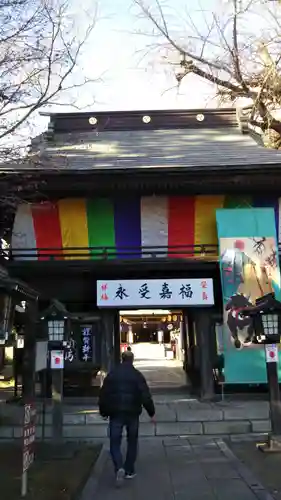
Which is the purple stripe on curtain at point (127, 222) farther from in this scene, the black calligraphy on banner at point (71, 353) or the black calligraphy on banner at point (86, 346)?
the black calligraphy on banner at point (71, 353)

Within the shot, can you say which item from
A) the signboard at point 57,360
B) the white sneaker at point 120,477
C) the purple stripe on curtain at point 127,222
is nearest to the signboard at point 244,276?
the purple stripe on curtain at point 127,222

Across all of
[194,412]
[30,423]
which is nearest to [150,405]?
[30,423]

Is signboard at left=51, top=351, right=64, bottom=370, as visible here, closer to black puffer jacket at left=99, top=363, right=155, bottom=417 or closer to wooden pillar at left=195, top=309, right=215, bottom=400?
black puffer jacket at left=99, top=363, right=155, bottom=417

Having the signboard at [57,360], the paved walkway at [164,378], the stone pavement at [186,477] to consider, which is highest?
the signboard at [57,360]

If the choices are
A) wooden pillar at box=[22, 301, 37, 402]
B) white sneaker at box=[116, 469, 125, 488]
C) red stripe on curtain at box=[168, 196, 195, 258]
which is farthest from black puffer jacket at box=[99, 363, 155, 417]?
red stripe on curtain at box=[168, 196, 195, 258]

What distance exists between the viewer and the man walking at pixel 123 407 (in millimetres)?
6504

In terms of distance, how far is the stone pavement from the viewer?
591 cm

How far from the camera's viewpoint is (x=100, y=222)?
1302 cm

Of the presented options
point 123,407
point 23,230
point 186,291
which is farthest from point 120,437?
point 23,230

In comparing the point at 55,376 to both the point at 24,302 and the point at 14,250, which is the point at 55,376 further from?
the point at 14,250

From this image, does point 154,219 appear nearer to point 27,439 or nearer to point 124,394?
point 124,394

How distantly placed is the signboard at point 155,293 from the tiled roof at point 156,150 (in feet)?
9.80

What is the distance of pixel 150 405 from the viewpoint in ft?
22.4

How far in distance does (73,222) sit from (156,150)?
12.5 ft
